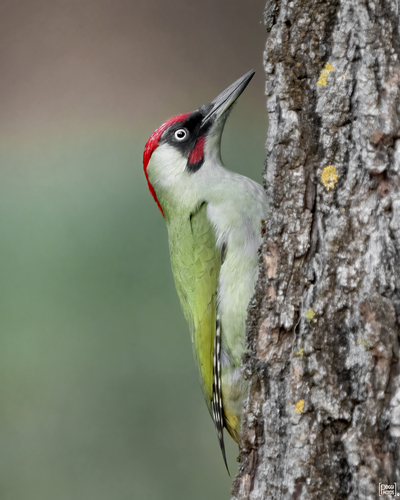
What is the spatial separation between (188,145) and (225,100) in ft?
0.74

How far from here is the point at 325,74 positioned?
992mm

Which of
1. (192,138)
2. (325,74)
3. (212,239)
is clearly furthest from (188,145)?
(325,74)

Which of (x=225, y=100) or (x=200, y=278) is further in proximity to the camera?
(x=225, y=100)

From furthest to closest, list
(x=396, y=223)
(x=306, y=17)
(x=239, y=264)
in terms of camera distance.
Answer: (x=239, y=264), (x=306, y=17), (x=396, y=223)

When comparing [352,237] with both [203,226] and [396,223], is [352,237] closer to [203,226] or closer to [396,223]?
[396,223]

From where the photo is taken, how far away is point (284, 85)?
1.04 metres

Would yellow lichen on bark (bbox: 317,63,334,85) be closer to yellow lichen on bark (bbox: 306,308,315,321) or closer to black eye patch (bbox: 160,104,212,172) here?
yellow lichen on bark (bbox: 306,308,315,321)

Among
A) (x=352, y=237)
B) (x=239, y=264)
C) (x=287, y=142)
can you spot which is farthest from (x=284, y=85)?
(x=239, y=264)

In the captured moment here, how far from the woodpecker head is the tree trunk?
0.75 m

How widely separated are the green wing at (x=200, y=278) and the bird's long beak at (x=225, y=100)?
0.37 metres

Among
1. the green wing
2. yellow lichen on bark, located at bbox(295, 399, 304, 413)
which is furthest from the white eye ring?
yellow lichen on bark, located at bbox(295, 399, 304, 413)

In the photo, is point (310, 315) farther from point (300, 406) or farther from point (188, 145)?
point (188, 145)

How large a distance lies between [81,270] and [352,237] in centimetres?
213

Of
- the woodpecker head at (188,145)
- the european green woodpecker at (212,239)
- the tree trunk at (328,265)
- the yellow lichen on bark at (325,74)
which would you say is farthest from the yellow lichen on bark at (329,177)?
the woodpecker head at (188,145)
